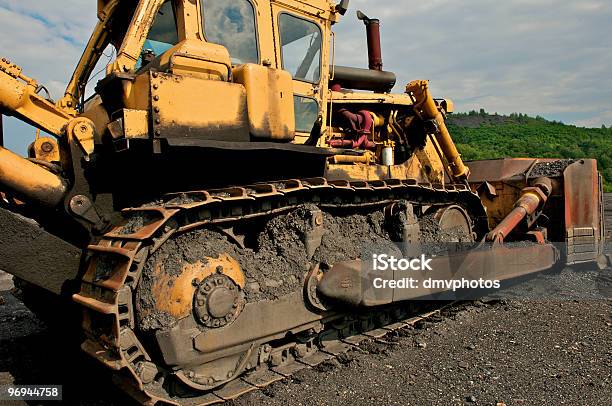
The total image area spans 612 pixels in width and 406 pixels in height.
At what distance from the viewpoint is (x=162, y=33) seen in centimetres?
464

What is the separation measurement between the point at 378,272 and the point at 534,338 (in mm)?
1852

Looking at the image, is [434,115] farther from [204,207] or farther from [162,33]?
[204,207]

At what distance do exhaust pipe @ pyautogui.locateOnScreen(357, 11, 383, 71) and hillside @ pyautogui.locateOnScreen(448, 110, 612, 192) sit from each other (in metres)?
27.8

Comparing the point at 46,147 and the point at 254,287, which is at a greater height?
the point at 46,147

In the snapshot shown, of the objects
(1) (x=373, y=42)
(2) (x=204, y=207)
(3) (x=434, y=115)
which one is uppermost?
(1) (x=373, y=42)

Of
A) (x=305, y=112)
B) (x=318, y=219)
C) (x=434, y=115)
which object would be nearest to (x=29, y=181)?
(x=318, y=219)

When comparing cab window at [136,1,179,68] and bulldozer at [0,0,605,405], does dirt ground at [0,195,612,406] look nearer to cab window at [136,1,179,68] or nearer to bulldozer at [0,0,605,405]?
bulldozer at [0,0,605,405]

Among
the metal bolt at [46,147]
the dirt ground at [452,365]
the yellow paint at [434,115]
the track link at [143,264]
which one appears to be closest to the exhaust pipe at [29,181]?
the track link at [143,264]

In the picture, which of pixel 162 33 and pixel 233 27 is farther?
pixel 233 27

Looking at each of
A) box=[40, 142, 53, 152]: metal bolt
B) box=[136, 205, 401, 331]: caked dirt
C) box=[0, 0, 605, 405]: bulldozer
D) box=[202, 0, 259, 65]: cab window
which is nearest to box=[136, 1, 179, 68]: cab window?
→ box=[0, 0, 605, 405]: bulldozer

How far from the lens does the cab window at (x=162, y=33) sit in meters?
4.58

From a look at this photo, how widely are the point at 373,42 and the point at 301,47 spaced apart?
3024 mm

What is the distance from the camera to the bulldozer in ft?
12.4

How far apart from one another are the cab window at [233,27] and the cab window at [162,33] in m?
0.28
